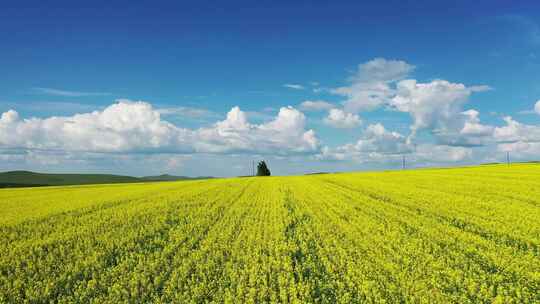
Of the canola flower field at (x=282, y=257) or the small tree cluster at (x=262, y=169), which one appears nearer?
the canola flower field at (x=282, y=257)

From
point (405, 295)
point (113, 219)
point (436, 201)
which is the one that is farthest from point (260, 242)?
point (436, 201)

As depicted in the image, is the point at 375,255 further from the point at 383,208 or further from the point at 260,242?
the point at 383,208

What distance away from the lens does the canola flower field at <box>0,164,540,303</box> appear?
947 cm

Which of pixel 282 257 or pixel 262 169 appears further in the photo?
pixel 262 169

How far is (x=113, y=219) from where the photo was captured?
2144 cm

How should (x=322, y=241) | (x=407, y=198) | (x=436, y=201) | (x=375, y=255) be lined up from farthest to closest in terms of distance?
1. (x=407, y=198)
2. (x=436, y=201)
3. (x=322, y=241)
4. (x=375, y=255)

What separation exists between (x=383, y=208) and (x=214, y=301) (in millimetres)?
16270

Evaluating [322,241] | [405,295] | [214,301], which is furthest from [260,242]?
[405,295]

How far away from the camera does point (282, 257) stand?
1209cm

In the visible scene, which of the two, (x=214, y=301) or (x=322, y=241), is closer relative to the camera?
(x=214, y=301)

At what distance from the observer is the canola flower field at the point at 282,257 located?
373 inches

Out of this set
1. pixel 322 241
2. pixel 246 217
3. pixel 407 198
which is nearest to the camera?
pixel 322 241

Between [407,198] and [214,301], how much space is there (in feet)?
73.8

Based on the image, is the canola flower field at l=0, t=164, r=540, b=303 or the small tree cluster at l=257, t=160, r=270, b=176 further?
the small tree cluster at l=257, t=160, r=270, b=176
